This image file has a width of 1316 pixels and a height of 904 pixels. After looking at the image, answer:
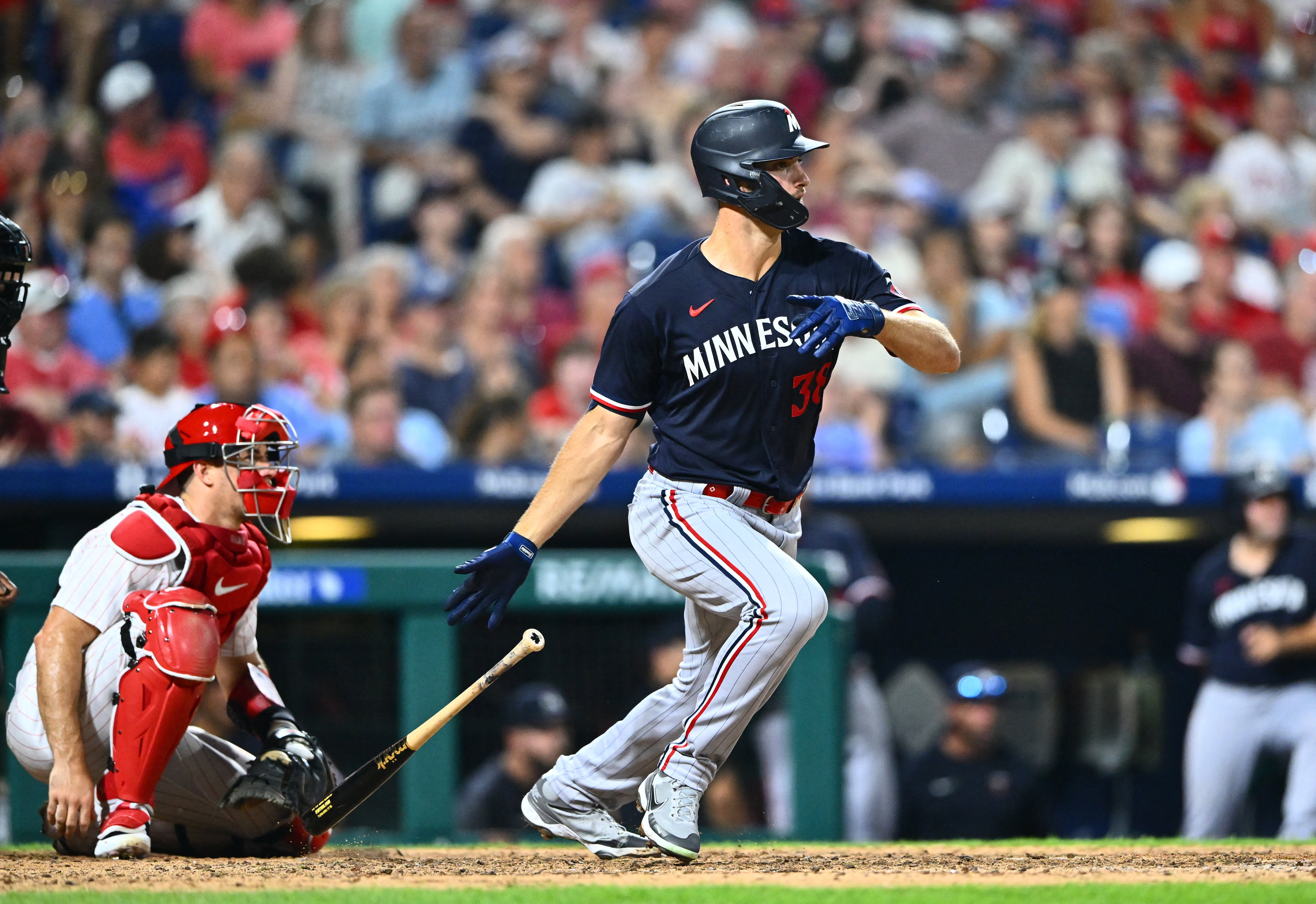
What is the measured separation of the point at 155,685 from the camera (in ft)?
10.6

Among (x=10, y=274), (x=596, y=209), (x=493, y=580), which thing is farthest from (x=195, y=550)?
(x=596, y=209)

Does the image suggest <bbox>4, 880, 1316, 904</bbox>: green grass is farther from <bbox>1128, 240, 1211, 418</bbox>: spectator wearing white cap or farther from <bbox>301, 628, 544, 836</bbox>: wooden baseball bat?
<bbox>1128, 240, 1211, 418</bbox>: spectator wearing white cap

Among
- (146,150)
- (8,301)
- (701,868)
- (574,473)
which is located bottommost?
(701,868)

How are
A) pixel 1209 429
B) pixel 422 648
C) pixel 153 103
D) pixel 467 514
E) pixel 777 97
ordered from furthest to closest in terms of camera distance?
pixel 777 97, pixel 153 103, pixel 1209 429, pixel 467 514, pixel 422 648

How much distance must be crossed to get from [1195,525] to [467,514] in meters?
3.16

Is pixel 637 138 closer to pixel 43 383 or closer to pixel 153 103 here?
pixel 153 103

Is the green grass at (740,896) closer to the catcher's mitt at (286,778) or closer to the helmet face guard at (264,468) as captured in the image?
the catcher's mitt at (286,778)

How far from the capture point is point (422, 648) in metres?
4.90

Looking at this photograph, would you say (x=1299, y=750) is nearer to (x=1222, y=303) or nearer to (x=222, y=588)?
(x=1222, y=303)

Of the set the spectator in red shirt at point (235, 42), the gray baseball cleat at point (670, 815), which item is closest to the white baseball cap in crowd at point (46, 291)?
the spectator in red shirt at point (235, 42)

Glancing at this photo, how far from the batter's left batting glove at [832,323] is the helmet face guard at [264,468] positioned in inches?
45.1

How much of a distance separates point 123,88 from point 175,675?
5408mm

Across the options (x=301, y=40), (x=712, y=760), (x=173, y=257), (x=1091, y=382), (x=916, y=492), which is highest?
(x=301, y=40)

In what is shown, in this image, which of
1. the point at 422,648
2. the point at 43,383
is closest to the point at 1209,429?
the point at 422,648
